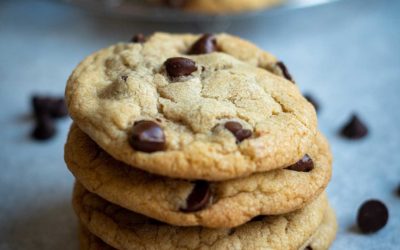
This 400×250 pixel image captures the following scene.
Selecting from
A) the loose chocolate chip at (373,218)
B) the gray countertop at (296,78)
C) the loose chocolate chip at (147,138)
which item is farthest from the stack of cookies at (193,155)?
the gray countertop at (296,78)

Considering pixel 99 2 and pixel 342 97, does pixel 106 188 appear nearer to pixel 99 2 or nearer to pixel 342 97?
pixel 342 97

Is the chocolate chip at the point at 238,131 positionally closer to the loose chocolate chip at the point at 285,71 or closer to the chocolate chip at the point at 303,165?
the chocolate chip at the point at 303,165

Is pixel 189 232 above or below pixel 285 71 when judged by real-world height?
below

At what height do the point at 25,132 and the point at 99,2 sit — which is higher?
the point at 99,2

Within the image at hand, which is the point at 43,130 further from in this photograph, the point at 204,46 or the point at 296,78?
the point at 296,78

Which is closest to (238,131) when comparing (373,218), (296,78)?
(373,218)

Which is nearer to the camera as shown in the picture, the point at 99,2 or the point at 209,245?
the point at 209,245

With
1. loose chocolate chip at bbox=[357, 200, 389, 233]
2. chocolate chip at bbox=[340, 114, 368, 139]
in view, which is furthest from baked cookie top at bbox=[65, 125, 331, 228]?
chocolate chip at bbox=[340, 114, 368, 139]

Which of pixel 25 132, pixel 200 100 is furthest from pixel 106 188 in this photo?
pixel 25 132
